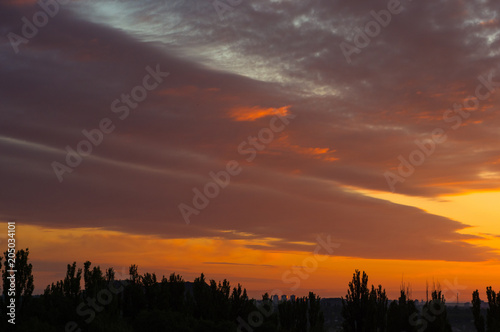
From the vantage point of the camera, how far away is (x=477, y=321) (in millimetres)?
70375

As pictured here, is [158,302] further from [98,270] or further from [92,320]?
[92,320]

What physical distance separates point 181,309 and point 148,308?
17.2 ft

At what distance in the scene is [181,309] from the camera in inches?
2790

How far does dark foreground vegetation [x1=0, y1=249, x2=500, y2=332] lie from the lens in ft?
162

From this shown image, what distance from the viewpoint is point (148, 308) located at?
72.9m

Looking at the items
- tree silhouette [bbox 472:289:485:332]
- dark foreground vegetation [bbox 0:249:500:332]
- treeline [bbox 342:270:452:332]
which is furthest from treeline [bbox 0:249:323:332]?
tree silhouette [bbox 472:289:485:332]

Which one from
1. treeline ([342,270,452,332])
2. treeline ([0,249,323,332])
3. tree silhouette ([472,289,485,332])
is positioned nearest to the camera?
treeline ([342,270,452,332])

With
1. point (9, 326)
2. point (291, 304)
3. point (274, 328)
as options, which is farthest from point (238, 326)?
point (9, 326)
